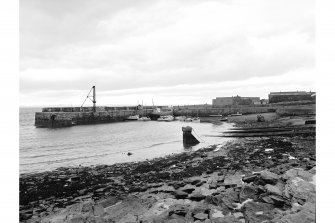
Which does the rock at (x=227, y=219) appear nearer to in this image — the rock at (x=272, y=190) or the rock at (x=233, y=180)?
the rock at (x=272, y=190)

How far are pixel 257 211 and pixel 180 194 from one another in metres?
2.94

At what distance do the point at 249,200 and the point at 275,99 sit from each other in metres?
80.3

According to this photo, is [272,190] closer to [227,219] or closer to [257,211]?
[257,211]

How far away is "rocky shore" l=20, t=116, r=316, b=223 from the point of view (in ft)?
22.7

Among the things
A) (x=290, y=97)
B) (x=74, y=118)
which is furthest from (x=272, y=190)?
(x=290, y=97)

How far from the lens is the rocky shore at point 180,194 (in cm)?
692

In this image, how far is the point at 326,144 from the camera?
10.8ft

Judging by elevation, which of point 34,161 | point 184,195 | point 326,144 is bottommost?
point 34,161

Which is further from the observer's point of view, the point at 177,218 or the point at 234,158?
the point at 234,158

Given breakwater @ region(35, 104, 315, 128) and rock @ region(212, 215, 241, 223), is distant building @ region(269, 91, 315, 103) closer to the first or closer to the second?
breakwater @ region(35, 104, 315, 128)

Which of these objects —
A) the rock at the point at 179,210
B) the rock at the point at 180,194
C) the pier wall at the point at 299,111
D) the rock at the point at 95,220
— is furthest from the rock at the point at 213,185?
the pier wall at the point at 299,111

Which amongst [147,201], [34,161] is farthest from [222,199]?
[34,161]

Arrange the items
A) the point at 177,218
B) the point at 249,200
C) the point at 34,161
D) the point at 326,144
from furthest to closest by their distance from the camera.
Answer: the point at 34,161 → the point at 249,200 → the point at 177,218 → the point at 326,144
